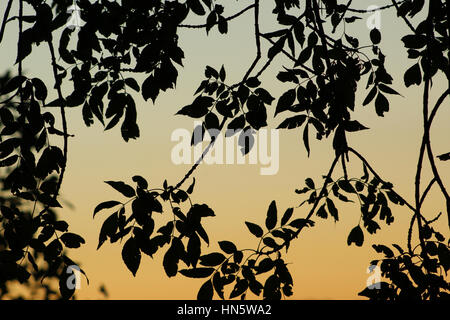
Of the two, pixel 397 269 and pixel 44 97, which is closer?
pixel 44 97

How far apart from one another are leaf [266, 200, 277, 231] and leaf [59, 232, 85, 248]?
3.45ft

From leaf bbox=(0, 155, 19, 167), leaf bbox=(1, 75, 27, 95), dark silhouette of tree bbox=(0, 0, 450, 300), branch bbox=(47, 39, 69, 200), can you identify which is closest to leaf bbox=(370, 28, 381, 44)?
dark silhouette of tree bbox=(0, 0, 450, 300)

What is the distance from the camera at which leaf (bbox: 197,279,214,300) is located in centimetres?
293

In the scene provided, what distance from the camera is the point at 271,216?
310 cm

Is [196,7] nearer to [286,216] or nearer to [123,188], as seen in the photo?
[123,188]

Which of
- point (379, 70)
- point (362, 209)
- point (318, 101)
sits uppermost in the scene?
point (379, 70)

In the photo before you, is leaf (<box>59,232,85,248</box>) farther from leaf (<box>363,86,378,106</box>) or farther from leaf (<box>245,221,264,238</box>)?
leaf (<box>363,86,378,106</box>)

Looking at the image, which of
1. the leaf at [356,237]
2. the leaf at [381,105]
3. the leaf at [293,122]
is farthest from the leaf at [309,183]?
the leaf at [293,122]

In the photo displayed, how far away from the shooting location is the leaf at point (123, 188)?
2.82 metres

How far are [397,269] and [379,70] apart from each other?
121 cm
